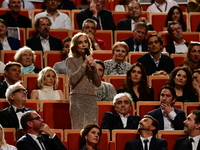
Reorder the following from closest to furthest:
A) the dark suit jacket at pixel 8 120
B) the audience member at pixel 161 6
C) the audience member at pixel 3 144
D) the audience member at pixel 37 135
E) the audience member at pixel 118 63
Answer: the audience member at pixel 3 144
the audience member at pixel 37 135
the dark suit jacket at pixel 8 120
the audience member at pixel 118 63
the audience member at pixel 161 6

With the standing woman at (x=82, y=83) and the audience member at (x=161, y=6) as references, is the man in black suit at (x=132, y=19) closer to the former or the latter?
the audience member at (x=161, y=6)

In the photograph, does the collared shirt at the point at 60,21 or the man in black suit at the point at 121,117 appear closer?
the man in black suit at the point at 121,117

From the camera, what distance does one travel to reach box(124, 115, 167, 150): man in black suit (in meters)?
3.96

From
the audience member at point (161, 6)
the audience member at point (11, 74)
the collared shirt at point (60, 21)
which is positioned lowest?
the audience member at point (11, 74)

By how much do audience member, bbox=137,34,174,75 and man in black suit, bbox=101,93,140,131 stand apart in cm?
90

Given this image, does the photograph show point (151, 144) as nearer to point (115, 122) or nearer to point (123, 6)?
point (115, 122)

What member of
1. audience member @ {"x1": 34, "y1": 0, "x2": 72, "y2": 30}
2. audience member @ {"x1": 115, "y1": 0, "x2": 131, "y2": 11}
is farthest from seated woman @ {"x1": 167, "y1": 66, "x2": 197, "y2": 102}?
audience member @ {"x1": 115, "y1": 0, "x2": 131, "y2": 11}

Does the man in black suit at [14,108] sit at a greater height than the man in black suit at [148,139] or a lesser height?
greater

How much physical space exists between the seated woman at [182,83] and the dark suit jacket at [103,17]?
1352mm

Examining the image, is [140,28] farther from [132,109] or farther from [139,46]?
[132,109]

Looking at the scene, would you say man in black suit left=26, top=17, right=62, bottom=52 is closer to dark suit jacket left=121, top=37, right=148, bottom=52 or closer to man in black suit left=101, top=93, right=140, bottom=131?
dark suit jacket left=121, top=37, right=148, bottom=52

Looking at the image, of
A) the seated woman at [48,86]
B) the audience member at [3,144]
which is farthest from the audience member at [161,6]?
the audience member at [3,144]

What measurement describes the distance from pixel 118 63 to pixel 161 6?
1.54m

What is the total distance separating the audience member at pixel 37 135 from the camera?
3822mm
